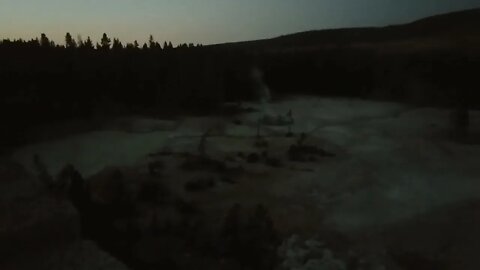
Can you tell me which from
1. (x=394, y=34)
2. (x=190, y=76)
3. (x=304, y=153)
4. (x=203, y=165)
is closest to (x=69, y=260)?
(x=203, y=165)

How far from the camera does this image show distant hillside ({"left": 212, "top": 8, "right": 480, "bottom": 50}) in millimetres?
17237

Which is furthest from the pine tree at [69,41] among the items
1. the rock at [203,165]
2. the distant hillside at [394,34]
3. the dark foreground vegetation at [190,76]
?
the distant hillside at [394,34]

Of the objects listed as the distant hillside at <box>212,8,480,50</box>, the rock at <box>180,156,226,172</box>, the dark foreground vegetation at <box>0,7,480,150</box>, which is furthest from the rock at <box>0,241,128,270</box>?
the distant hillside at <box>212,8,480,50</box>

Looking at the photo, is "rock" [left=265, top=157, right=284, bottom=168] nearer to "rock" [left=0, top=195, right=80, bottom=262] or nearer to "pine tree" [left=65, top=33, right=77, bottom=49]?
"rock" [left=0, top=195, right=80, bottom=262]

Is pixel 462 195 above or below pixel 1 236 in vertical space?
below

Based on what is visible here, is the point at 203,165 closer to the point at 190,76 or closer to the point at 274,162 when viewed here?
the point at 274,162

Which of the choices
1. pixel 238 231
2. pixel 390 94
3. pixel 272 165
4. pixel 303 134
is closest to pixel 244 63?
pixel 390 94

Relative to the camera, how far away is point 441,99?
10.6 meters

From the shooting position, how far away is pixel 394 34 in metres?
19.2

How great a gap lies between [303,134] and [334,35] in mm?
12991

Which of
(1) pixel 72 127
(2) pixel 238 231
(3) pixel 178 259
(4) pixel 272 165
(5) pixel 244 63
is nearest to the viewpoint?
(3) pixel 178 259

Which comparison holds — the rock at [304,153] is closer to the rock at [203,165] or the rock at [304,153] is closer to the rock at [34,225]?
the rock at [203,165]

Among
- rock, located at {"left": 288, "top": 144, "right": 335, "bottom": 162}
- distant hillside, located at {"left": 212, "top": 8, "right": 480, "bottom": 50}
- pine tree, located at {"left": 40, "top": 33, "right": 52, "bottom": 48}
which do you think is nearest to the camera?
rock, located at {"left": 288, "top": 144, "right": 335, "bottom": 162}

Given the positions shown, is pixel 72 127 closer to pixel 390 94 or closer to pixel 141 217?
pixel 141 217
